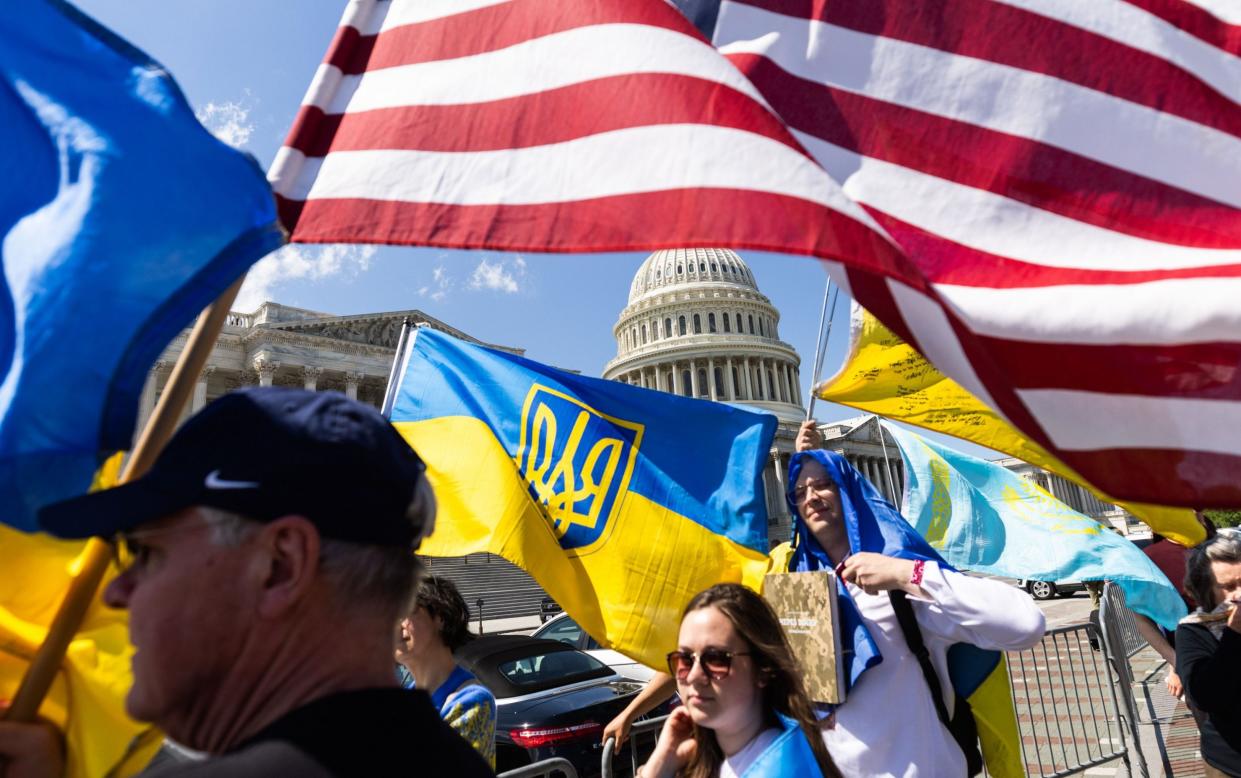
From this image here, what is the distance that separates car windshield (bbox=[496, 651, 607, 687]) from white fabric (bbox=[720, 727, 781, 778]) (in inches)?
185

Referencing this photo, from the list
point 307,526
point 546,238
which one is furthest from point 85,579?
point 546,238

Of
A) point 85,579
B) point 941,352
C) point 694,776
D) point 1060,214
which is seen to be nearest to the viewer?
point 85,579

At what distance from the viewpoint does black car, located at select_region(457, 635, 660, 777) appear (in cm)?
575

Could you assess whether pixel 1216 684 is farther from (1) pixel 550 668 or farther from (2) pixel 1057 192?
(1) pixel 550 668

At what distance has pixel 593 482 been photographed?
A: 401cm

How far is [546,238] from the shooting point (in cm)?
176

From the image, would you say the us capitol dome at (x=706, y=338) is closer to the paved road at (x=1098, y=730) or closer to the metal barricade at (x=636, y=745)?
the paved road at (x=1098, y=730)

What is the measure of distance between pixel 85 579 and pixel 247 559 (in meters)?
0.41

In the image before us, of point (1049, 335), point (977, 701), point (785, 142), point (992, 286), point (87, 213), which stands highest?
point (785, 142)

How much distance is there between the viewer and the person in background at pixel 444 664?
2.76 meters

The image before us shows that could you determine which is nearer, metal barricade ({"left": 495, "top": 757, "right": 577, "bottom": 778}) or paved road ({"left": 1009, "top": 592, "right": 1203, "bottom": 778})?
metal barricade ({"left": 495, "top": 757, "right": 577, "bottom": 778})

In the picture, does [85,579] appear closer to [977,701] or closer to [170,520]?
[170,520]

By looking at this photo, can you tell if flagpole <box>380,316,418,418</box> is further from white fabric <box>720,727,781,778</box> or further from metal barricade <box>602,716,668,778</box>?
white fabric <box>720,727,781,778</box>

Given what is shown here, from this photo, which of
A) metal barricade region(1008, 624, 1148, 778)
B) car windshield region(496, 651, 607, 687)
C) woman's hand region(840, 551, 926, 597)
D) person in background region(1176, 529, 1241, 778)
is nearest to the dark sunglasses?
woman's hand region(840, 551, 926, 597)
